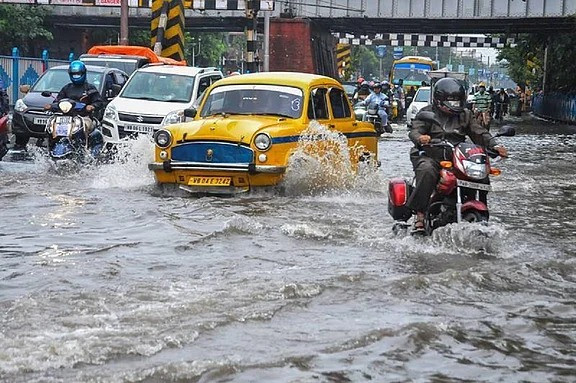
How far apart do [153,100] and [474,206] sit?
10375 millimetres

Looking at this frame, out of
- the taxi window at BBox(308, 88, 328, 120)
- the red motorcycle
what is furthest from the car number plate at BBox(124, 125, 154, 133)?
the red motorcycle

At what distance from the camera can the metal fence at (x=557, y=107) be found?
4575 cm

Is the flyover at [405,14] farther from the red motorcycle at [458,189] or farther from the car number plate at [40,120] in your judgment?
the red motorcycle at [458,189]

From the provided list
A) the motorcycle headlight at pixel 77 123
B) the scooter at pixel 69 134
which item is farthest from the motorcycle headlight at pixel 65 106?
the motorcycle headlight at pixel 77 123

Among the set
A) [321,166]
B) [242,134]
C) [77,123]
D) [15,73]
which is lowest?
[321,166]

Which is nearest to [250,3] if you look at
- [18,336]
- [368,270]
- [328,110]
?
[328,110]

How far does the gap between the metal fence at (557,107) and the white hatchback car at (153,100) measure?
28052mm

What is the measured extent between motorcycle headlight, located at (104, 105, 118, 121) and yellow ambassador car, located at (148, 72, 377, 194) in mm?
3748

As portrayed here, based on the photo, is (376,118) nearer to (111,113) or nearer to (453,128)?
→ (111,113)

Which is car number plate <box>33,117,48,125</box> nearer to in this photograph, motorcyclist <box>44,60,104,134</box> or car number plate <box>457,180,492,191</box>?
motorcyclist <box>44,60,104,134</box>

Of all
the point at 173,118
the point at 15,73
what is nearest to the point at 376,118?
the point at 173,118

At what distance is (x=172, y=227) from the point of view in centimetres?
1046

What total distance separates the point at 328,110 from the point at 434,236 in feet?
17.4

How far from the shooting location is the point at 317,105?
46.5 ft
